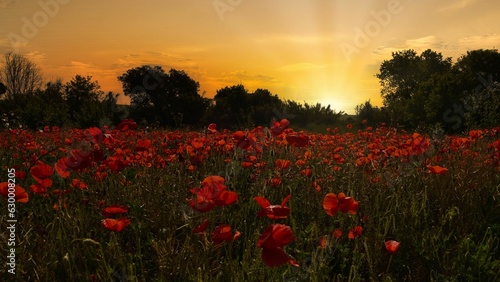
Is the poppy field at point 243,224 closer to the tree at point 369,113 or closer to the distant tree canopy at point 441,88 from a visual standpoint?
the distant tree canopy at point 441,88

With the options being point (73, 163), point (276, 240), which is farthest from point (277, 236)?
point (73, 163)

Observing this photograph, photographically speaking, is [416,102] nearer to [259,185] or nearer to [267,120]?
[267,120]

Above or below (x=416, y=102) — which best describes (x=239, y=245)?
below

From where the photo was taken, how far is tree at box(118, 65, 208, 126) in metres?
28.1

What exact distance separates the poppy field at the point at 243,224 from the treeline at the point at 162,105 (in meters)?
16.1

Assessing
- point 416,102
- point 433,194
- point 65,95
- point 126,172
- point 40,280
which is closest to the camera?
point 40,280

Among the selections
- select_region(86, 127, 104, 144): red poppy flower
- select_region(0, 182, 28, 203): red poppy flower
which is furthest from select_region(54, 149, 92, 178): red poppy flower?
select_region(0, 182, 28, 203): red poppy flower

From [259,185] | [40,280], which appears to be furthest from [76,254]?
[259,185]

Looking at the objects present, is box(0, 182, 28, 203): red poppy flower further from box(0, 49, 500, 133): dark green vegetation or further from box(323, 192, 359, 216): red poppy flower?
box(0, 49, 500, 133): dark green vegetation

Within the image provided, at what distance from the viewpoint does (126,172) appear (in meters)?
5.06

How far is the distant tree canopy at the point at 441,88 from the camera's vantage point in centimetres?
1956

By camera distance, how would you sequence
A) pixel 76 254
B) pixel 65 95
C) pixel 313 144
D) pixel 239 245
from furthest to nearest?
pixel 65 95 < pixel 313 144 < pixel 239 245 < pixel 76 254

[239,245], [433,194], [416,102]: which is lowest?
[239,245]

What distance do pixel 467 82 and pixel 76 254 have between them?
28659 millimetres
